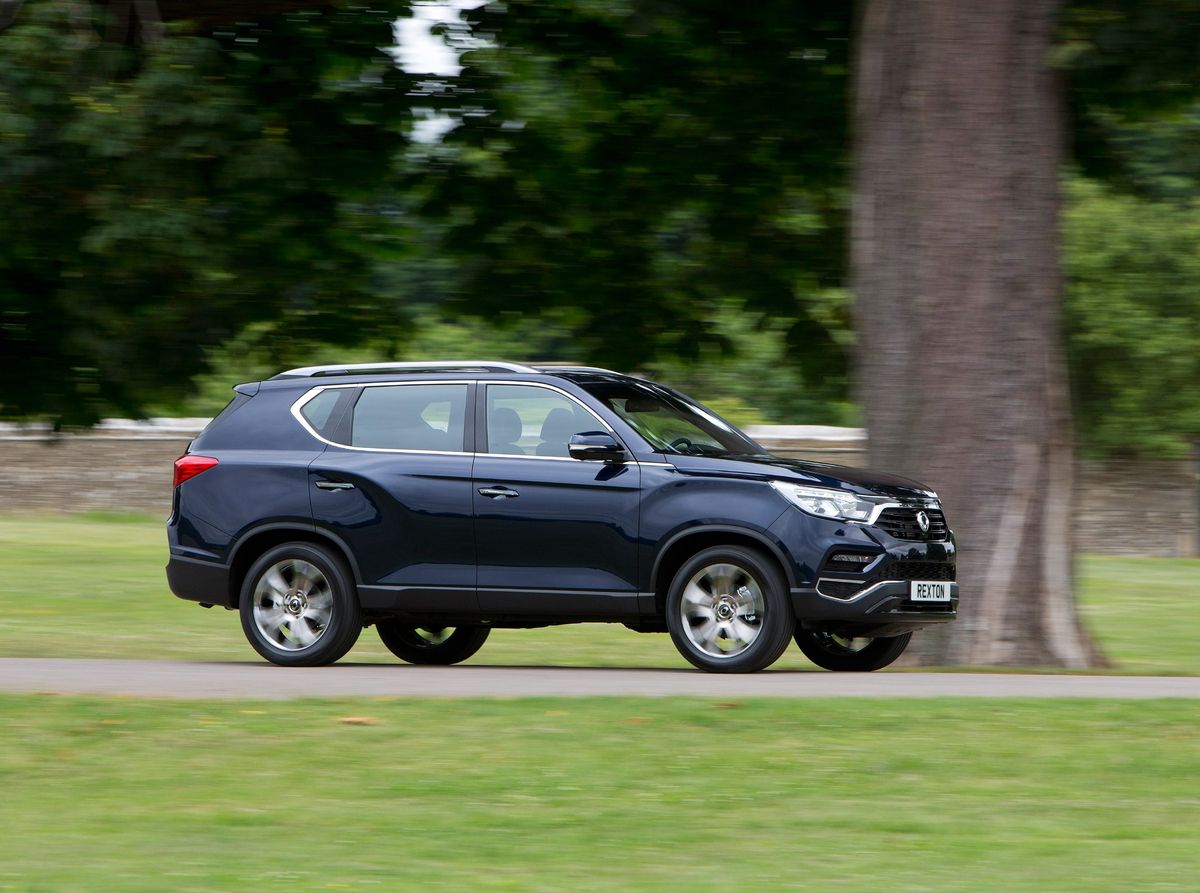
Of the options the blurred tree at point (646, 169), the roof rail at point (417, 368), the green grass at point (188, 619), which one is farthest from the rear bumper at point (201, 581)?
the blurred tree at point (646, 169)

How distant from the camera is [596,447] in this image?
39.9 feet

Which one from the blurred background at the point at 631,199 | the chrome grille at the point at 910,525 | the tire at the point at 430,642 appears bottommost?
the tire at the point at 430,642

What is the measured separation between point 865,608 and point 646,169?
24.1 ft

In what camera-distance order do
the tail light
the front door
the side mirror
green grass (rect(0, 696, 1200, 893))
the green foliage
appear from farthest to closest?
the green foliage, the tail light, the front door, the side mirror, green grass (rect(0, 696, 1200, 893))

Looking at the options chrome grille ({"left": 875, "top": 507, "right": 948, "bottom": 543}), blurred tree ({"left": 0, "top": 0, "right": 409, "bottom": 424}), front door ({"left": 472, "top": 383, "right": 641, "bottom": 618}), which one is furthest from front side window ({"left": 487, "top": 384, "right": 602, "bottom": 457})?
blurred tree ({"left": 0, "top": 0, "right": 409, "bottom": 424})

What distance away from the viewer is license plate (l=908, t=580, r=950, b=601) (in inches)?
469

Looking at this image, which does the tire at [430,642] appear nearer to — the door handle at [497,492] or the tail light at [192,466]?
the tail light at [192,466]

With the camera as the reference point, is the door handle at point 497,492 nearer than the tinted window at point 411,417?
Yes

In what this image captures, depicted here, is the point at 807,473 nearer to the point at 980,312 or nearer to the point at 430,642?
the point at 980,312

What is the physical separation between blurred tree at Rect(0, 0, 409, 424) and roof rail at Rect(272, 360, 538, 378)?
2259 mm

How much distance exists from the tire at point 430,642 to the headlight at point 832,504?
129 inches

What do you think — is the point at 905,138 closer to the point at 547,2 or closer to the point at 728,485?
the point at 728,485

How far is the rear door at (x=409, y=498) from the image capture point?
41.6 ft

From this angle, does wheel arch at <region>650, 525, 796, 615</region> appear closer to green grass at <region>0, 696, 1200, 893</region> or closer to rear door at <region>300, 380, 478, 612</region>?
rear door at <region>300, 380, 478, 612</region>
